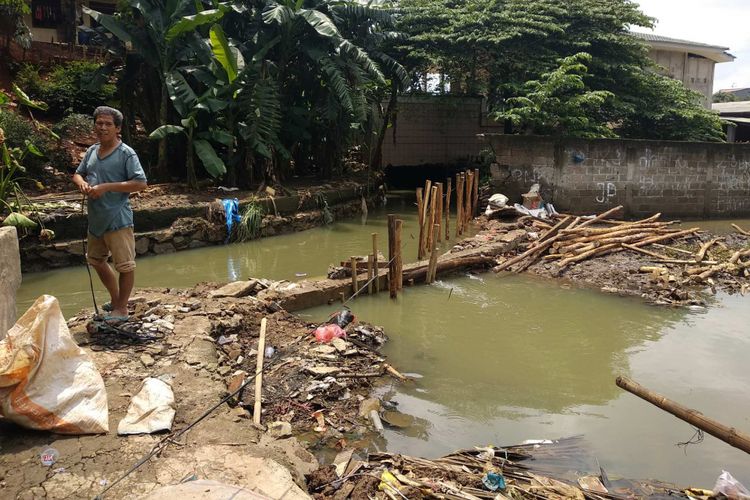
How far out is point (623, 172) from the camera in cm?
1493

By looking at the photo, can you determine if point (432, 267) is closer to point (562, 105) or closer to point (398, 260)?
point (398, 260)

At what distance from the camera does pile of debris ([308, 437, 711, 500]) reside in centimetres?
348

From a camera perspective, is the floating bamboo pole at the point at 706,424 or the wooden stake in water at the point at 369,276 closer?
the floating bamboo pole at the point at 706,424

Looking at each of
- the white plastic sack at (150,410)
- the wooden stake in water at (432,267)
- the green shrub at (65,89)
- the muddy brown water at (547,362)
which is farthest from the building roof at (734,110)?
the white plastic sack at (150,410)

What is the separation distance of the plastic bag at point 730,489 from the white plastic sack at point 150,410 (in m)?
3.58

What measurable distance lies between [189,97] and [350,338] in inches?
347

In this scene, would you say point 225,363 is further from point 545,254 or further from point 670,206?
point 670,206

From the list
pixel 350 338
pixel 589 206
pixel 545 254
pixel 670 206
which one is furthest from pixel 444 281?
pixel 670 206

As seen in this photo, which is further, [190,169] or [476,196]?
[476,196]

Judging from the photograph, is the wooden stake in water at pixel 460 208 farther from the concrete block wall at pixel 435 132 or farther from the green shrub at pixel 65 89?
the green shrub at pixel 65 89

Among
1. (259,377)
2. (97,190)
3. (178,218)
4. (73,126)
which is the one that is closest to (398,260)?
(259,377)

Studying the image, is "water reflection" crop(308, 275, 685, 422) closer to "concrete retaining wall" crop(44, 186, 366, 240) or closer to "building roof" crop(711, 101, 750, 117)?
"concrete retaining wall" crop(44, 186, 366, 240)

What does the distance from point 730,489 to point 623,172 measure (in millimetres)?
12414

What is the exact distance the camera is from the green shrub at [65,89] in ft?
51.8
